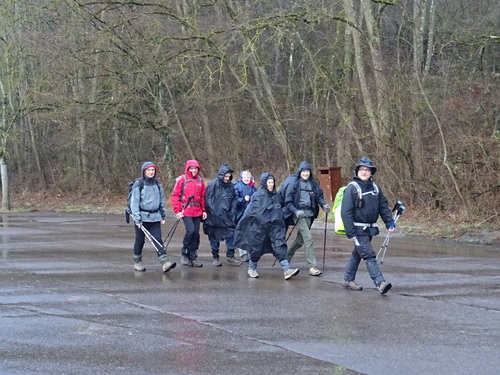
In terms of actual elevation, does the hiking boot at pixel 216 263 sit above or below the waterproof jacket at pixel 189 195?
below

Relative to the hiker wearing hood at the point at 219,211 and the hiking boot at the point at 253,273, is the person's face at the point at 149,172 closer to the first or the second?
the hiker wearing hood at the point at 219,211

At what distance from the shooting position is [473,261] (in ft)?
49.1

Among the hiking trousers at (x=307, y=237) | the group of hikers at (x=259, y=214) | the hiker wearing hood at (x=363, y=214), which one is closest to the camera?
the hiker wearing hood at (x=363, y=214)

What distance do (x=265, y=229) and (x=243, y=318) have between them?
11.1 ft

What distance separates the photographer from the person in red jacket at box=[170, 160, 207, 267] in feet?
45.8

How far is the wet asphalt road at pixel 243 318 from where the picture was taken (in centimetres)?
737

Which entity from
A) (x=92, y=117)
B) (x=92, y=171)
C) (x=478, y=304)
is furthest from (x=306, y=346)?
(x=92, y=171)

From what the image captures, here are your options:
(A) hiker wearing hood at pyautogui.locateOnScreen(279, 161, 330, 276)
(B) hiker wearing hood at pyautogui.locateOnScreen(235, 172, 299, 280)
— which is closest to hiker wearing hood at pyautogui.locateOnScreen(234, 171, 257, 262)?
(A) hiker wearing hood at pyautogui.locateOnScreen(279, 161, 330, 276)

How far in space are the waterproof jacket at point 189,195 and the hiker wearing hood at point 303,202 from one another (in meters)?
1.51

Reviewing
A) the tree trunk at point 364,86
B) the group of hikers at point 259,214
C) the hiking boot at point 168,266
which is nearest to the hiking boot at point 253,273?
the group of hikers at point 259,214

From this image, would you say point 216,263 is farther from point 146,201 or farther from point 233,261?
point 146,201

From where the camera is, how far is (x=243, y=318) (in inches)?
371

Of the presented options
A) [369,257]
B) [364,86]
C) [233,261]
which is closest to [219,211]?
[233,261]

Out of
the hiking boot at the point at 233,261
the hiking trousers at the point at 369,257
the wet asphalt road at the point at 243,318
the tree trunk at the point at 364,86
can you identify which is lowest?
the hiking boot at the point at 233,261
